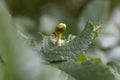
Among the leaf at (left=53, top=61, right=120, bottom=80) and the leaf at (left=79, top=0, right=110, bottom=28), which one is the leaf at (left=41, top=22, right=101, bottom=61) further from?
the leaf at (left=79, top=0, right=110, bottom=28)

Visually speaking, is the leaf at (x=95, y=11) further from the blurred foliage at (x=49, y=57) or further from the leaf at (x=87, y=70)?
the leaf at (x=87, y=70)

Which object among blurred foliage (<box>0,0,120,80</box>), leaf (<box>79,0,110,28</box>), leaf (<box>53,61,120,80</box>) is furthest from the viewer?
leaf (<box>79,0,110,28</box>)

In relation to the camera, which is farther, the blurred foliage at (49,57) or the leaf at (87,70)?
the leaf at (87,70)

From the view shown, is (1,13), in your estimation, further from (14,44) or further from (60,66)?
(60,66)

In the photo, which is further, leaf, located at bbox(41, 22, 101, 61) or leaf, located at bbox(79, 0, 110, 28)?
leaf, located at bbox(79, 0, 110, 28)

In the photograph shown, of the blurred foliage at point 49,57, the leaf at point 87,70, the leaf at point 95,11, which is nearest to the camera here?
the blurred foliage at point 49,57

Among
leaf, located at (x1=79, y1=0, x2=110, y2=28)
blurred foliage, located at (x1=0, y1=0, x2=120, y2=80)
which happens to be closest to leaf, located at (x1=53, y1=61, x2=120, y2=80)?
blurred foliage, located at (x1=0, y1=0, x2=120, y2=80)

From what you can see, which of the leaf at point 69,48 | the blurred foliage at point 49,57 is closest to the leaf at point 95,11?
the blurred foliage at point 49,57
